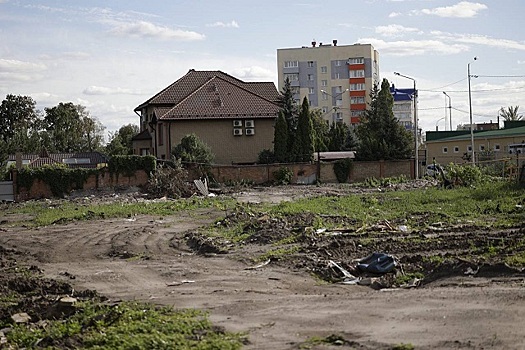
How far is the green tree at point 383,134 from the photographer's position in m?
53.4

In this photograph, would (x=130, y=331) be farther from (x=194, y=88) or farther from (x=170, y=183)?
(x=194, y=88)

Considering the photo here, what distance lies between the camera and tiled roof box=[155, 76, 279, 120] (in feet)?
175

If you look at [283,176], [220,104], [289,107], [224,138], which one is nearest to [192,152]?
[283,176]

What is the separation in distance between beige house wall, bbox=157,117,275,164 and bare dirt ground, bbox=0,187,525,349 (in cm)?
2906

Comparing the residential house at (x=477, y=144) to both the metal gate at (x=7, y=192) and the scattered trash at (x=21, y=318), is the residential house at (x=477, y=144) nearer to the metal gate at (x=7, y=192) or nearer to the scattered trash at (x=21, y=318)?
the metal gate at (x=7, y=192)

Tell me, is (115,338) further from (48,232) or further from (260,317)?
(48,232)

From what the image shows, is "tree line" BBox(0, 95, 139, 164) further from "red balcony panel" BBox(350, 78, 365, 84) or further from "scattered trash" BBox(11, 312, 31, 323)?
"scattered trash" BBox(11, 312, 31, 323)

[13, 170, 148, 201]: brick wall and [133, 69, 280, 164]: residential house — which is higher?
[133, 69, 280, 164]: residential house

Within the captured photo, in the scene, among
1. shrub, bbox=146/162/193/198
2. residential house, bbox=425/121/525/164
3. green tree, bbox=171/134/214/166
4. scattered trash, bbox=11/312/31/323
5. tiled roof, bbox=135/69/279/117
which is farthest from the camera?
residential house, bbox=425/121/525/164

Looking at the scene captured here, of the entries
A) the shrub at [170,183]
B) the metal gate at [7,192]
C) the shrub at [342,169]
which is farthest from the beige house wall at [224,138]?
the metal gate at [7,192]

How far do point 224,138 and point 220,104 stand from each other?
2.82 meters

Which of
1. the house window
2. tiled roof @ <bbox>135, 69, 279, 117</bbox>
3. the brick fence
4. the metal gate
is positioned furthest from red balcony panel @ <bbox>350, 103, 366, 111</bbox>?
the metal gate

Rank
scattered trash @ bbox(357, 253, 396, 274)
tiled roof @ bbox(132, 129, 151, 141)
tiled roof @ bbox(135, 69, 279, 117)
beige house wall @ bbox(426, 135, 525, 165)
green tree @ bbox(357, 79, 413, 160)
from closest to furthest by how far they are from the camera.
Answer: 1. scattered trash @ bbox(357, 253, 396, 274)
2. green tree @ bbox(357, 79, 413, 160)
3. tiled roof @ bbox(135, 69, 279, 117)
4. tiled roof @ bbox(132, 129, 151, 141)
5. beige house wall @ bbox(426, 135, 525, 165)

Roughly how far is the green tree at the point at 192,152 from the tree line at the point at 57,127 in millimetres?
43756
